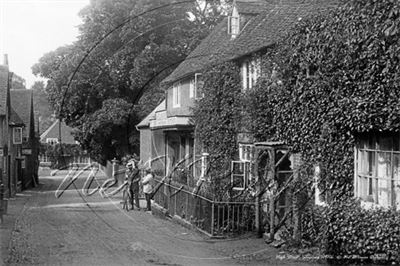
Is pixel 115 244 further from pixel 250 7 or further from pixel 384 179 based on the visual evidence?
pixel 250 7

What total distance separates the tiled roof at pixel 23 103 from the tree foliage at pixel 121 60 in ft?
23.3

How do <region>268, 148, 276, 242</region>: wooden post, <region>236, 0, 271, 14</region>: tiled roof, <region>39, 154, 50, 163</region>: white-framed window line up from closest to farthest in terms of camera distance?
<region>268, 148, 276, 242</region>: wooden post
<region>236, 0, 271, 14</region>: tiled roof
<region>39, 154, 50, 163</region>: white-framed window

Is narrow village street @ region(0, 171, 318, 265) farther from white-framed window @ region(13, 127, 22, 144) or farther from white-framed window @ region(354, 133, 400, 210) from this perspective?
white-framed window @ region(13, 127, 22, 144)

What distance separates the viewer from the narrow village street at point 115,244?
533 inches

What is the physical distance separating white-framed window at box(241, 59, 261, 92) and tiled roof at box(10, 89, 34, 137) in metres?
34.7

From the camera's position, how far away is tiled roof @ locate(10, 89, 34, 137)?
51938 mm

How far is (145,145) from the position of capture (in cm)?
3959

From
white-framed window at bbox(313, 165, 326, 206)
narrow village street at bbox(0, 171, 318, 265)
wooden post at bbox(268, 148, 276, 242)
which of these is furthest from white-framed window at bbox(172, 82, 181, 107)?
white-framed window at bbox(313, 165, 326, 206)

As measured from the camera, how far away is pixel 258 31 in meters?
21.7

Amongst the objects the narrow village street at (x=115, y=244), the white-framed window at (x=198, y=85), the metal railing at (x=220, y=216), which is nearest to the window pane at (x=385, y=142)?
the narrow village street at (x=115, y=244)

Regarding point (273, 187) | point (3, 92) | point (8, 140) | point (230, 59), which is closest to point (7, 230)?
point (273, 187)

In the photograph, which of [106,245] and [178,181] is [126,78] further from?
[106,245]

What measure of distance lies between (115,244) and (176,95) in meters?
16.5

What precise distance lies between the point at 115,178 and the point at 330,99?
3263 centimetres
